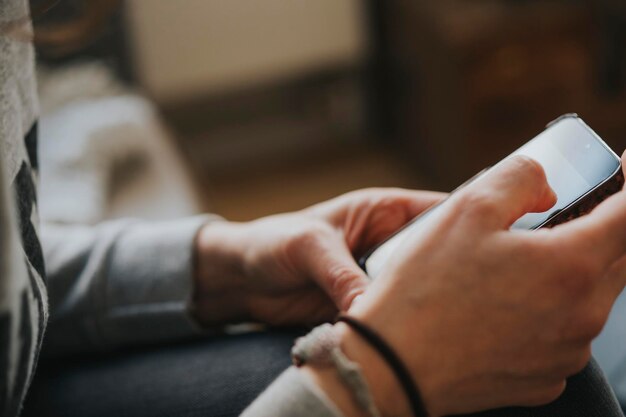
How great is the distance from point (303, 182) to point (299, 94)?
11.9 inches

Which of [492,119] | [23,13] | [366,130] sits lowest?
[366,130]

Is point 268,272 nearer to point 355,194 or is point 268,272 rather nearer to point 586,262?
point 355,194

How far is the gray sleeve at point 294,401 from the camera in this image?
358mm

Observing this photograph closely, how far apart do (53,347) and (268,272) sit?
0.19m

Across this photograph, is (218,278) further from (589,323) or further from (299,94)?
(299,94)

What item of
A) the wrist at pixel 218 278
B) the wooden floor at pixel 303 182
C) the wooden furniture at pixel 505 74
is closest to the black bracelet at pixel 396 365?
the wrist at pixel 218 278

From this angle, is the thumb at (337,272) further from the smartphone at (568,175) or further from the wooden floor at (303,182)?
the wooden floor at (303,182)

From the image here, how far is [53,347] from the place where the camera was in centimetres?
58

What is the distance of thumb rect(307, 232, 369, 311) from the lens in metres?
0.47

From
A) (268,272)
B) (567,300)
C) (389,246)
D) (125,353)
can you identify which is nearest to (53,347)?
(125,353)

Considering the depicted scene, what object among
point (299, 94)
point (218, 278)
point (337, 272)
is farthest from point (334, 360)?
point (299, 94)

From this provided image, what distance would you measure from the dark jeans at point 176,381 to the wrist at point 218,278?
0.12ft

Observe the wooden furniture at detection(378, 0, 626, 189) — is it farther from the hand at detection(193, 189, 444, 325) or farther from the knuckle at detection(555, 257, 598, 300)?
the knuckle at detection(555, 257, 598, 300)

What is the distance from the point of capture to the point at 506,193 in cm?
39
